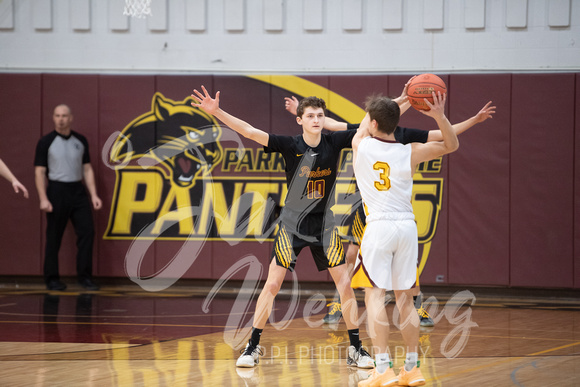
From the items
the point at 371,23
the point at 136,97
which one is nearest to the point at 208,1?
the point at 136,97

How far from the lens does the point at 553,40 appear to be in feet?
32.9

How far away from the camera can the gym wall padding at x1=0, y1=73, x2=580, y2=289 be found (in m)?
9.75

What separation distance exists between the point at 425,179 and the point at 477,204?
30.9 inches

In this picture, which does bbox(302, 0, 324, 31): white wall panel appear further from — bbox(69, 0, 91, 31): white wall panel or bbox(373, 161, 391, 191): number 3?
bbox(373, 161, 391, 191): number 3

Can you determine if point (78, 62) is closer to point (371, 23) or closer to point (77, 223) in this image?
point (77, 223)

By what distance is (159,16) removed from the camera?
10.7 m

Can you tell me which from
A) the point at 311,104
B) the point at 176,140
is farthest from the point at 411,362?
the point at 176,140

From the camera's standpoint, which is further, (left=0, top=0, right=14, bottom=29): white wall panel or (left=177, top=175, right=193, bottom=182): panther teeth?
(left=0, top=0, right=14, bottom=29): white wall panel

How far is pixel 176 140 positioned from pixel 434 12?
4.14 metres

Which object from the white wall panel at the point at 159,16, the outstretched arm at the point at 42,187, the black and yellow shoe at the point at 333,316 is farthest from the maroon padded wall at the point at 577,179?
the outstretched arm at the point at 42,187

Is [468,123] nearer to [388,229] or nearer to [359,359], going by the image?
[388,229]

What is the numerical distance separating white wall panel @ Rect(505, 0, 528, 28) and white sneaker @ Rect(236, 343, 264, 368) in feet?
21.8

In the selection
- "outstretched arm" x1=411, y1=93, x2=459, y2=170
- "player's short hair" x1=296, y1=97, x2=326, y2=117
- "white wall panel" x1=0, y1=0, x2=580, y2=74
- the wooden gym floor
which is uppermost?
"white wall panel" x1=0, y1=0, x2=580, y2=74

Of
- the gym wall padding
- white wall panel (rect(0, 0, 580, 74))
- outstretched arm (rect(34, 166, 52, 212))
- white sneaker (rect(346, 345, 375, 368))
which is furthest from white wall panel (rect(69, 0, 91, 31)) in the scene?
white sneaker (rect(346, 345, 375, 368))
